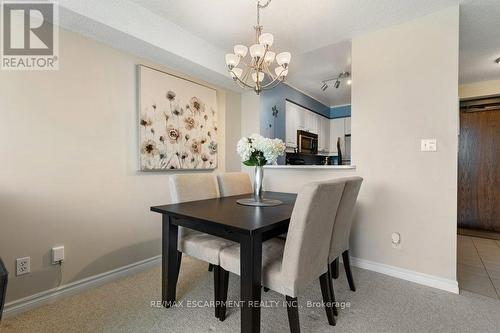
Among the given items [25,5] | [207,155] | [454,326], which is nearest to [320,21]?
[207,155]

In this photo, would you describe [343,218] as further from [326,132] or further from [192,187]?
[326,132]

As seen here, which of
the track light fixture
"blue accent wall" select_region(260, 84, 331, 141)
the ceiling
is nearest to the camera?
the ceiling

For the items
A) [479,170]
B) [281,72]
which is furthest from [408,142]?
[479,170]

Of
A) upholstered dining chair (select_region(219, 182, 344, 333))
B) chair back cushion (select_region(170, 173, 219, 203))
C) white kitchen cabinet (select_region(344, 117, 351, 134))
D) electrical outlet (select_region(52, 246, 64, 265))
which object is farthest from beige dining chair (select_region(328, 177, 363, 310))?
white kitchen cabinet (select_region(344, 117, 351, 134))

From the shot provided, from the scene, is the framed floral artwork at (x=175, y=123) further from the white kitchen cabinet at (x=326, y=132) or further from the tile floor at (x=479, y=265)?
the white kitchen cabinet at (x=326, y=132)

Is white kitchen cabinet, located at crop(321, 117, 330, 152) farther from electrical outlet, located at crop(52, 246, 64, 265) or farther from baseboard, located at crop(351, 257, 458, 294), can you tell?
electrical outlet, located at crop(52, 246, 64, 265)

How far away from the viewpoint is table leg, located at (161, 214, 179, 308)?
1.67 m

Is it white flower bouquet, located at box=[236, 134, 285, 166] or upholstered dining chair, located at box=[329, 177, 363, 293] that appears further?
white flower bouquet, located at box=[236, 134, 285, 166]

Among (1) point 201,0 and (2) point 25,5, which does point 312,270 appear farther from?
(2) point 25,5

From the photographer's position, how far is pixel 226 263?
1.47m

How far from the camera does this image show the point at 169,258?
1677mm

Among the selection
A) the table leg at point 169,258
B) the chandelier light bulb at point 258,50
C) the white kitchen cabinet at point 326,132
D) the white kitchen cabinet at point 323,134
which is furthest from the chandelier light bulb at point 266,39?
the white kitchen cabinet at point 326,132

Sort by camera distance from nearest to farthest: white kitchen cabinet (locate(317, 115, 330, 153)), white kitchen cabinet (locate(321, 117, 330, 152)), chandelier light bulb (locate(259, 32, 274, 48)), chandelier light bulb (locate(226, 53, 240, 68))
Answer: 1. chandelier light bulb (locate(259, 32, 274, 48))
2. chandelier light bulb (locate(226, 53, 240, 68))
3. white kitchen cabinet (locate(317, 115, 330, 153))
4. white kitchen cabinet (locate(321, 117, 330, 152))
